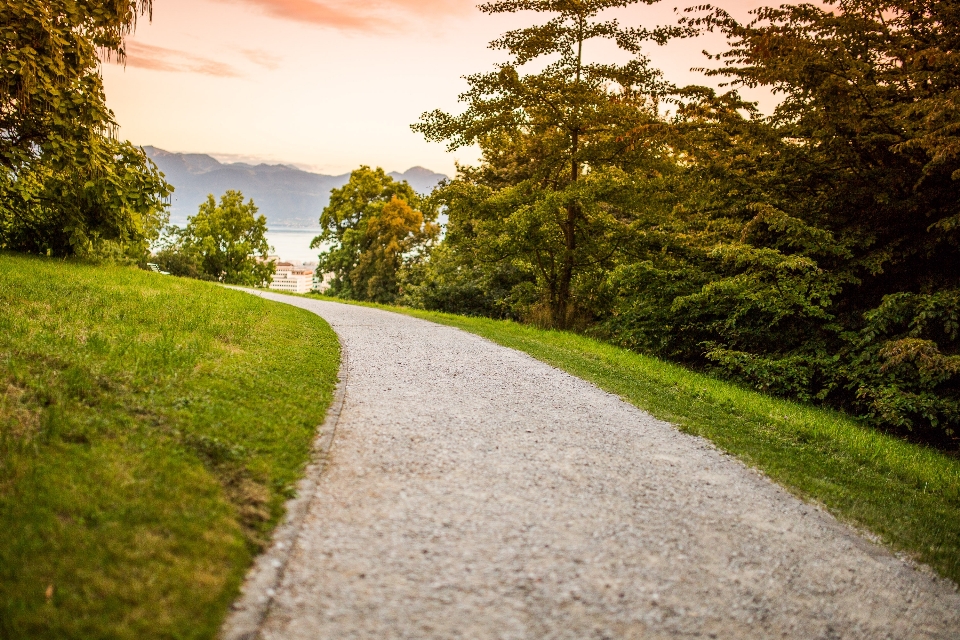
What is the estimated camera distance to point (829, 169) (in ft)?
37.2

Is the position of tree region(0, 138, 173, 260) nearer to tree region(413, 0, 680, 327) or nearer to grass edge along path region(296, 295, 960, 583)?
tree region(413, 0, 680, 327)

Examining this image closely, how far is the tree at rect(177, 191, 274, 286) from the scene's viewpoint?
4497 cm

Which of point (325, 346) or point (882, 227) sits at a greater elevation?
point (882, 227)

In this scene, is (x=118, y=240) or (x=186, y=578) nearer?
(x=186, y=578)

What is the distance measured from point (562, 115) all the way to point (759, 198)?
5.84 m

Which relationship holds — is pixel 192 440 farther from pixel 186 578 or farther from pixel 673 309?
pixel 673 309

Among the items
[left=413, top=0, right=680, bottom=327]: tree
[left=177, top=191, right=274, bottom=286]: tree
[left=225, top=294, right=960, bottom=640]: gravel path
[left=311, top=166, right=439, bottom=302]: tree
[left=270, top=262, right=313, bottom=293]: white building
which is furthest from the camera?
[left=270, top=262, right=313, bottom=293]: white building

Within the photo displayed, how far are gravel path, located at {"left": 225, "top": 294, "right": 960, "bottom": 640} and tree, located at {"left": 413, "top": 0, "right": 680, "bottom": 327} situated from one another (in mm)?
10101

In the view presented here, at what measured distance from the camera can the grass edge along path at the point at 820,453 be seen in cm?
487

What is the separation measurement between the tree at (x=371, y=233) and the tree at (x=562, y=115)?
20.2 meters

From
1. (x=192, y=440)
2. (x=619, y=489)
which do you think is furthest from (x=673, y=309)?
(x=192, y=440)

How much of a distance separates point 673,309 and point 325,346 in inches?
300

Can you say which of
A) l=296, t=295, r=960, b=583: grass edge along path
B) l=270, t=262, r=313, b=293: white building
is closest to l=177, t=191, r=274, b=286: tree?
→ l=296, t=295, r=960, b=583: grass edge along path

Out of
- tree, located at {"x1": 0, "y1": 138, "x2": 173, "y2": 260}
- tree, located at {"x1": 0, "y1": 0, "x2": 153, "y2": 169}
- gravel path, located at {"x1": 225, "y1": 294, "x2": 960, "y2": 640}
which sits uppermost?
tree, located at {"x1": 0, "y1": 0, "x2": 153, "y2": 169}
